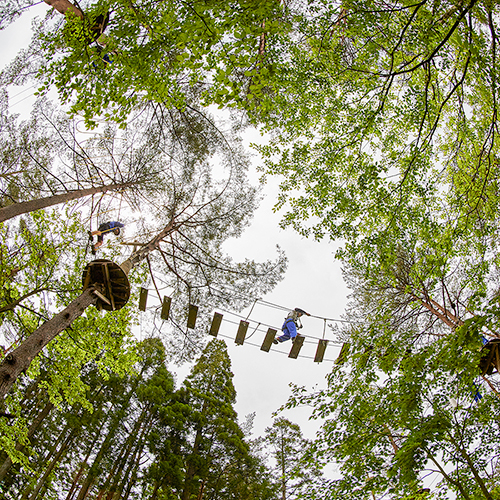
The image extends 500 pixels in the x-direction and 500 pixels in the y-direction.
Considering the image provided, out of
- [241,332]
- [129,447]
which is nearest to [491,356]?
[241,332]

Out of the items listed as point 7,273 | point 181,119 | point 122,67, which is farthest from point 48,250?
point 122,67

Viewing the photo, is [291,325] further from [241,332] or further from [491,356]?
[491,356]

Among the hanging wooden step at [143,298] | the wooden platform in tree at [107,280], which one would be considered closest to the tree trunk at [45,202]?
the wooden platform in tree at [107,280]

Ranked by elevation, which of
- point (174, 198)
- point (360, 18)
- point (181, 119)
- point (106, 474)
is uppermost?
point (181, 119)

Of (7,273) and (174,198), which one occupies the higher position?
(174,198)

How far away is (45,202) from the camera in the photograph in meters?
5.79

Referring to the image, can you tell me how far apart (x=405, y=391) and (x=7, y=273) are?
8.19 meters

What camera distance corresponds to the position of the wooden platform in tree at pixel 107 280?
5.26m

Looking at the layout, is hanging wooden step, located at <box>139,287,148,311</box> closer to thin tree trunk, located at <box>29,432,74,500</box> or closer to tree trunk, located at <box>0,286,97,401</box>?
tree trunk, located at <box>0,286,97,401</box>

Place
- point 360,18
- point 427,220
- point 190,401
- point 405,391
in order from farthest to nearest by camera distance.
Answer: point 190,401 → point 427,220 → point 360,18 → point 405,391

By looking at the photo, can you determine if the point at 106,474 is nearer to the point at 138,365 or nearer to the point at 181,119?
the point at 138,365

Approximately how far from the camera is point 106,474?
36.0ft

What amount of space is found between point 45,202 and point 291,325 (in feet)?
22.7

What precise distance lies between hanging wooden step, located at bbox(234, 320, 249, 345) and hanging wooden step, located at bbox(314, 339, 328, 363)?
192 centimetres
